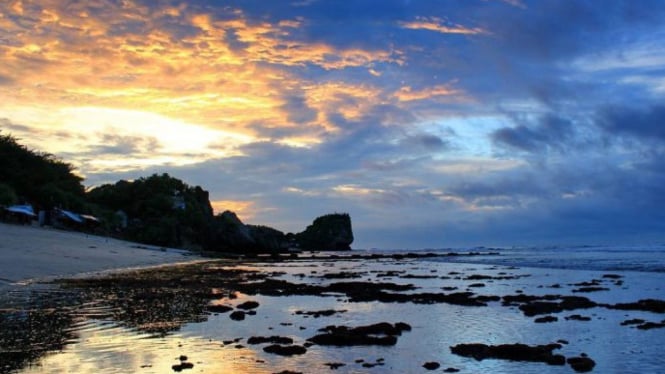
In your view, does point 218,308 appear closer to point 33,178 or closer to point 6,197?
point 6,197

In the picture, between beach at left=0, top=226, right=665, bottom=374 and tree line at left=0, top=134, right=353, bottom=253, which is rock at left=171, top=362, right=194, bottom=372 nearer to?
beach at left=0, top=226, right=665, bottom=374

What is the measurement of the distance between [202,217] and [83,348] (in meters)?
96.0

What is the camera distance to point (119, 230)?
3605 inches

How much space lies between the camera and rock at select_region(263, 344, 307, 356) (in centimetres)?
1317

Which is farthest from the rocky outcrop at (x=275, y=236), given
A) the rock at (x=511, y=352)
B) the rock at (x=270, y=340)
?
the rock at (x=511, y=352)

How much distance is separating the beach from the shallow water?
37 millimetres

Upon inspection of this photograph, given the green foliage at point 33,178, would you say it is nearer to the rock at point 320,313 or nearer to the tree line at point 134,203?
the tree line at point 134,203

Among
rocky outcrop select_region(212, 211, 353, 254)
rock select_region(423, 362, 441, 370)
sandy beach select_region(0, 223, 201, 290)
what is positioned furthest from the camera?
rocky outcrop select_region(212, 211, 353, 254)

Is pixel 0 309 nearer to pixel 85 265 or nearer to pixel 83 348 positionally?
pixel 83 348

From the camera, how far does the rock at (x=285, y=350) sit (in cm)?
1317

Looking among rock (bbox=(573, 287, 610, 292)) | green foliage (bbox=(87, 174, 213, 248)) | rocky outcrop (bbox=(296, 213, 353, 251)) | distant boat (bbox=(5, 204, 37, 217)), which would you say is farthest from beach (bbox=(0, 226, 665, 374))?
rocky outcrop (bbox=(296, 213, 353, 251))

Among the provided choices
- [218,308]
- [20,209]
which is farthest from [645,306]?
[20,209]

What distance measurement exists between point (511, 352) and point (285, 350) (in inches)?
213

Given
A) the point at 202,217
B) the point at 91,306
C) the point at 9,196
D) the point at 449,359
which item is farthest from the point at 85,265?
the point at 202,217
